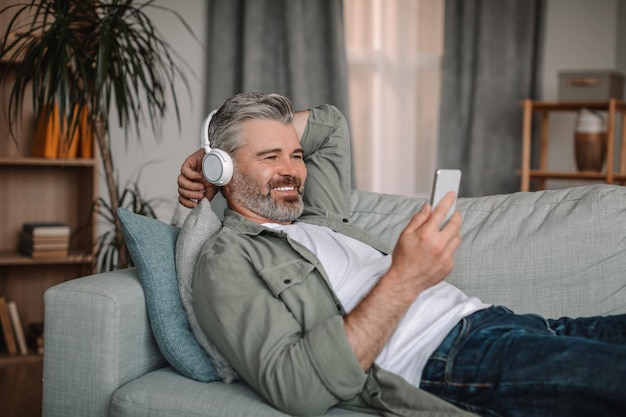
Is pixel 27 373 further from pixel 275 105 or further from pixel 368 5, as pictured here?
pixel 368 5

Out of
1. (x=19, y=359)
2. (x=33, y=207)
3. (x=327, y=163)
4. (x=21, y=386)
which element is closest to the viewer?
(x=327, y=163)

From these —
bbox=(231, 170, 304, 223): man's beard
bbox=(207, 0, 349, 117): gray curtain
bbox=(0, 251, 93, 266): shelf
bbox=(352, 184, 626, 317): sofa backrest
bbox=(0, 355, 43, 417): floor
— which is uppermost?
bbox=(207, 0, 349, 117): gray curtain

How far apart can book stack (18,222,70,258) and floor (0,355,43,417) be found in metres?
0.45

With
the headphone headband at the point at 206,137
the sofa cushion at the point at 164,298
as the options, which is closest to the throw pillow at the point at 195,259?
the sofa cushion at the point at 164,298

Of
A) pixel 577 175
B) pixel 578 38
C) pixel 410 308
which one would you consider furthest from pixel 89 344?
pixel 578 38

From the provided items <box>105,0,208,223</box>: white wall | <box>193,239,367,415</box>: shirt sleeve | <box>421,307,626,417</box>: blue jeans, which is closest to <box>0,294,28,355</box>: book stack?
<box>105,0,208,223</box>: white wall

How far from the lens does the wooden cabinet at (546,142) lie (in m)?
3.75

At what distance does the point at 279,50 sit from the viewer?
162 inches

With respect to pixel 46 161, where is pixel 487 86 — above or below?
above

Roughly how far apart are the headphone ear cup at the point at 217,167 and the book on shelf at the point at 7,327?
187 cm

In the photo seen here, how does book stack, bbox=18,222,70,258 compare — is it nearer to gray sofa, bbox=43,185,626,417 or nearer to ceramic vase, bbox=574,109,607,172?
gray sofa, bbox=43,185,626,417

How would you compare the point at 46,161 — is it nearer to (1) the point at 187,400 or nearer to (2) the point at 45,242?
(2) the point at 45,242

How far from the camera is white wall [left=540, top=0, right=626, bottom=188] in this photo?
169 inches

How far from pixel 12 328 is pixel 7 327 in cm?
4
